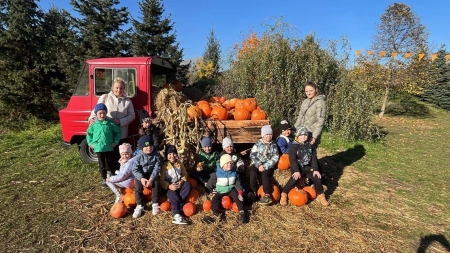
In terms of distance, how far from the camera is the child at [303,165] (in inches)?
164

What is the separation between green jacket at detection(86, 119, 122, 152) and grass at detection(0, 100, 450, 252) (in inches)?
32.6

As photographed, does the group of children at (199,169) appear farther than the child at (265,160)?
No

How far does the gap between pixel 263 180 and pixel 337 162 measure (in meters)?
3.27

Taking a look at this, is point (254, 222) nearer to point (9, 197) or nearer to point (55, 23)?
point (9, 197)

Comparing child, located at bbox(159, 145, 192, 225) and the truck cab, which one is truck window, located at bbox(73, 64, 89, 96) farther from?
child, located at bbox(159, 145, 192, 225)

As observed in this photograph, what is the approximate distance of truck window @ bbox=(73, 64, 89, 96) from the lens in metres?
5.34

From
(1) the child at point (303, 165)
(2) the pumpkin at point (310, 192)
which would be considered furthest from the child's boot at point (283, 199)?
(2) the pumpkin at point (310, 192)

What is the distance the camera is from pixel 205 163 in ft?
14.7

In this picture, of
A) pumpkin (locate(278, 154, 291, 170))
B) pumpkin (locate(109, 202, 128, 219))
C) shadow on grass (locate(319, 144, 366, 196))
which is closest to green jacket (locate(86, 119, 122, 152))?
pumpkin (locate(109, 202, 128, 219))

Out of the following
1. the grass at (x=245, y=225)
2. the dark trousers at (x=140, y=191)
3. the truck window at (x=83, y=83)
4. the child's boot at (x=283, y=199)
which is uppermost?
the truck window at (x=83, y=83)

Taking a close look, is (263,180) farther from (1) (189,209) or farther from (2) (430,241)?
(2) (430,241)

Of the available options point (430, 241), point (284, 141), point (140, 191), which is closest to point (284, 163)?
point (284, 141)

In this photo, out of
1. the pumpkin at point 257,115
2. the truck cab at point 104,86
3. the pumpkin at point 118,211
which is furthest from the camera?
the truck cab at point 104,86

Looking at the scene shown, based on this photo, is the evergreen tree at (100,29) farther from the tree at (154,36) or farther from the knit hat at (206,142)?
the knit hat at (206,142)
